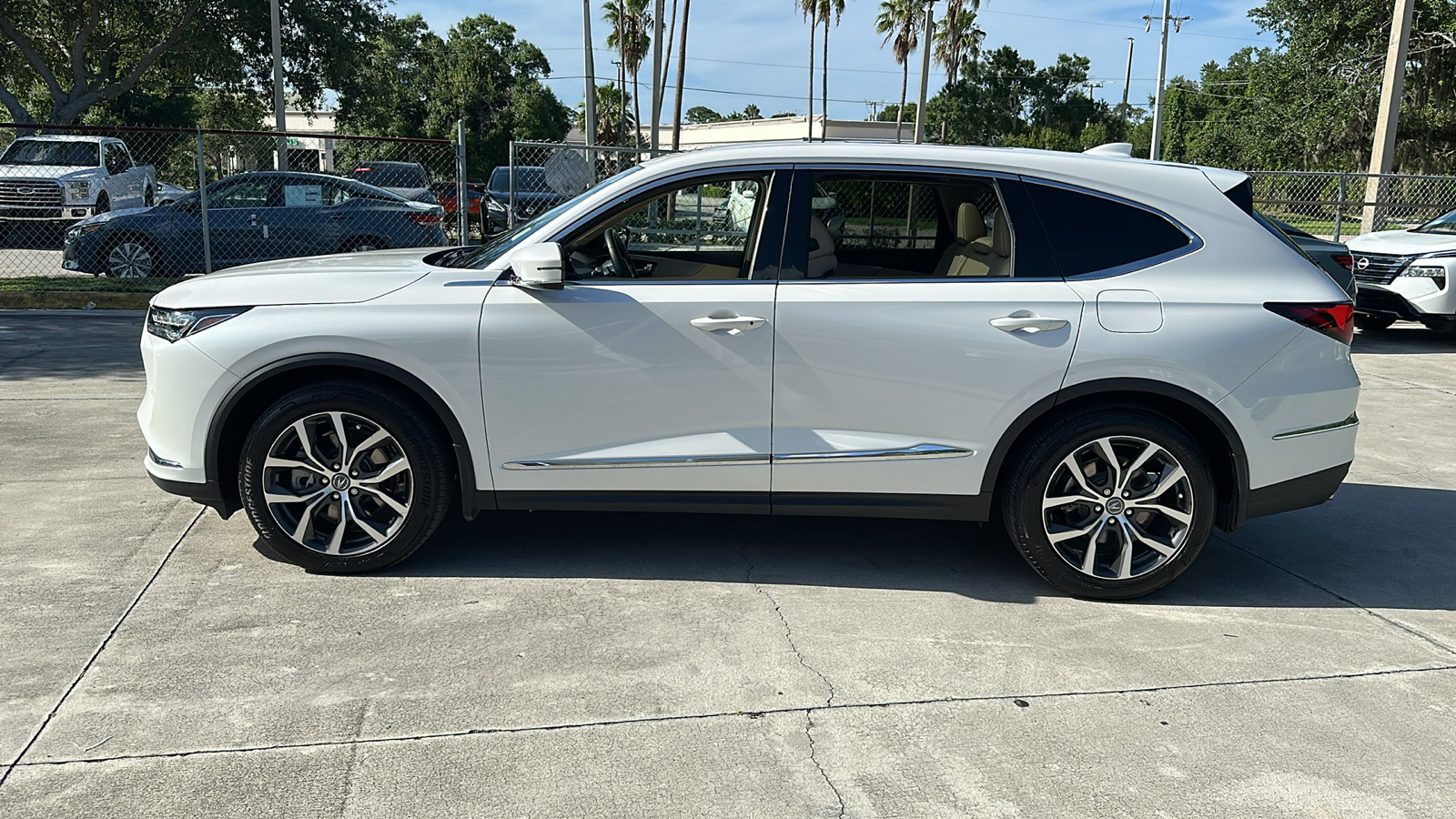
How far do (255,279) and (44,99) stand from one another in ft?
131

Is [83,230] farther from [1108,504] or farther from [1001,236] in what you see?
[1108,504]

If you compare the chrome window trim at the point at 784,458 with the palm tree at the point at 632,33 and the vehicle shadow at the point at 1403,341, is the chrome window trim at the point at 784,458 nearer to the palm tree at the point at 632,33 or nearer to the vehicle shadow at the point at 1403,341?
the vehicle shadow at the point at 1403,341

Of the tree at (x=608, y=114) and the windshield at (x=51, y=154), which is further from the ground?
the tree at (x=608, y=114)

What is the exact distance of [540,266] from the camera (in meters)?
4.16

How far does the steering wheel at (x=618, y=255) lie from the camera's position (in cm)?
456

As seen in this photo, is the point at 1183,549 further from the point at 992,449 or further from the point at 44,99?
the point at 44,99

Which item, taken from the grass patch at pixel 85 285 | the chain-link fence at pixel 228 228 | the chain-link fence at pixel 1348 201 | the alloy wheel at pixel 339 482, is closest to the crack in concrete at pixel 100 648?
the alloy wheel at pixel 339 482

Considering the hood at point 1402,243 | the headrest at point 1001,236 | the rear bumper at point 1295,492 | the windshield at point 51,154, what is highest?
the windshield at point 51,154

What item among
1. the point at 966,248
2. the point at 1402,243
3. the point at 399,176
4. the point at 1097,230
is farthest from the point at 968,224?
the point at 399,176

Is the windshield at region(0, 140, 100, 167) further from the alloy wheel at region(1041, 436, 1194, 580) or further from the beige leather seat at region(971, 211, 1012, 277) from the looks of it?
the alloy wheel at region(1041, 436, 1194, 580)

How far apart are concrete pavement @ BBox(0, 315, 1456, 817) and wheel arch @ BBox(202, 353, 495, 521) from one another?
37 cm

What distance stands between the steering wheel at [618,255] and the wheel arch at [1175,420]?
5.32 ft

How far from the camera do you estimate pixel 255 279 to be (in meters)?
4.49

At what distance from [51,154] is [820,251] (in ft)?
63.0
